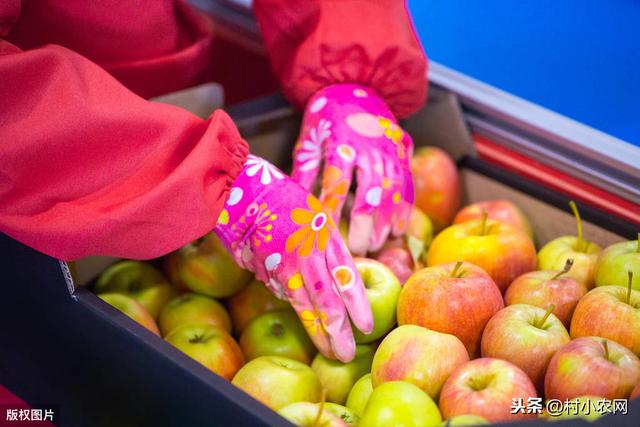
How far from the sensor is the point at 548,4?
175 cm

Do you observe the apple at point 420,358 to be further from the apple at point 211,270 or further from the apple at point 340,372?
the apple at point 211,270

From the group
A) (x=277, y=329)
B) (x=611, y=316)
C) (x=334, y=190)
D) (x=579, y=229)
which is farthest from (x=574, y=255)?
(x=277, y=329)

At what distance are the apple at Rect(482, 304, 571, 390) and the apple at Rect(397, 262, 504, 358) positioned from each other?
0.04 metres

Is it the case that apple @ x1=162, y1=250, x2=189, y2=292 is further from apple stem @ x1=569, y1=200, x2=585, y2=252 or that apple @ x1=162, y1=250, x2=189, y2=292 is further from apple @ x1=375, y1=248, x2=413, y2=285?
apple stem @ x1=569, y1=200, x2=585, y2=252

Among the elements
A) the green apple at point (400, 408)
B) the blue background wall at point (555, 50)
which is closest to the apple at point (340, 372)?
the green apple at point (400, 408)

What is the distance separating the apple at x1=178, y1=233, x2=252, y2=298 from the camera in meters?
1.50

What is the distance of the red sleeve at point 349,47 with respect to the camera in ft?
5.15

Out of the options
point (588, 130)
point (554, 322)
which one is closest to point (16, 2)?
point (554, 322)

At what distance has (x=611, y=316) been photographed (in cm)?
117

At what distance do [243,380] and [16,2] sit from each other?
70cm

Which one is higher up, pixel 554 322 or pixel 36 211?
pixel 36 211

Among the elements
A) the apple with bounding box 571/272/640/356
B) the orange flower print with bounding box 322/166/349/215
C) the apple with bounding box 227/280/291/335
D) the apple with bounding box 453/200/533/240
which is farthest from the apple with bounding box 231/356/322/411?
the apple with bounding box 453/200/533/240

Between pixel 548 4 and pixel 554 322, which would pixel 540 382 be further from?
pixel 548 4

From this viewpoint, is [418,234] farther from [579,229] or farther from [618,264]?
[618,264]
